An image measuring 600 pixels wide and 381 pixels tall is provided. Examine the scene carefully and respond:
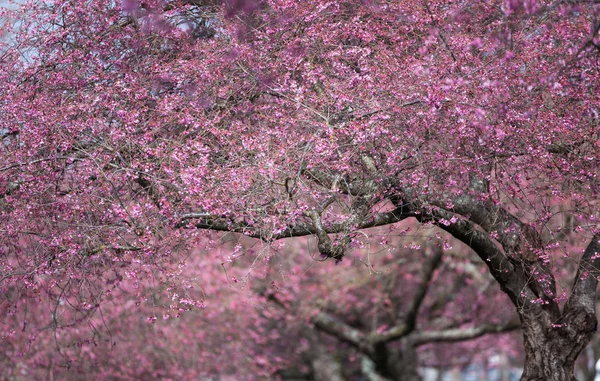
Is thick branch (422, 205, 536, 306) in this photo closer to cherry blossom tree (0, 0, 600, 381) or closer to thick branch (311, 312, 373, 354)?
cherry blossom tree (0, 0, 600, 381)

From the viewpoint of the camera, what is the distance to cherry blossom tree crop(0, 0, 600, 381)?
9.74 meters

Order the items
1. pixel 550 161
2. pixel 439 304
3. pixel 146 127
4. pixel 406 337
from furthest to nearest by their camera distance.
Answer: pixel 439 304 → pixel 406 337 → pixel 146 127 → pixel 550 161

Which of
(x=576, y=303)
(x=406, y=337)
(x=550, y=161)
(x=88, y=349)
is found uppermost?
(x=550, y=161)

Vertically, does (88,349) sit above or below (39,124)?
below

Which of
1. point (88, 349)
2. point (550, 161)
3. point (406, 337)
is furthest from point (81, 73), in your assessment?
point (406, 337)

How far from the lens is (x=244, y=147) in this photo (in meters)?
10.3

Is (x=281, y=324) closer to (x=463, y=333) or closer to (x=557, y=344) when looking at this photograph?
(x=463, y=333)

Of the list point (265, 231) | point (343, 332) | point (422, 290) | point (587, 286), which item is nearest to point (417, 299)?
point (422, 290)

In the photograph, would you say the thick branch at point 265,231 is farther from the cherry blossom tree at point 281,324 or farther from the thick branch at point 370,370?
the thick branch at point 370,370

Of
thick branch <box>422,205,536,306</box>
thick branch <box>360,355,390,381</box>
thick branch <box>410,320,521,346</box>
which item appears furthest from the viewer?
thick branch <box>360,355,390,381</box>

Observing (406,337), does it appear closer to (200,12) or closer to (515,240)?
(515,240)

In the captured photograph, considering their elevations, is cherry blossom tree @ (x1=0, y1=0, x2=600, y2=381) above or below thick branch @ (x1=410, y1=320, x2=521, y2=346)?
above

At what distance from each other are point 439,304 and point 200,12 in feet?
57.6

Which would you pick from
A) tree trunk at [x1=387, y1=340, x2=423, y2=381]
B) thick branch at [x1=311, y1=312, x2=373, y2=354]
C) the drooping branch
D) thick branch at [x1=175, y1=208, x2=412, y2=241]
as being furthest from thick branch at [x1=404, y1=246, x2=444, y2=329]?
thick branch at [x1=175, y1=208, x2=412, y2=241]
